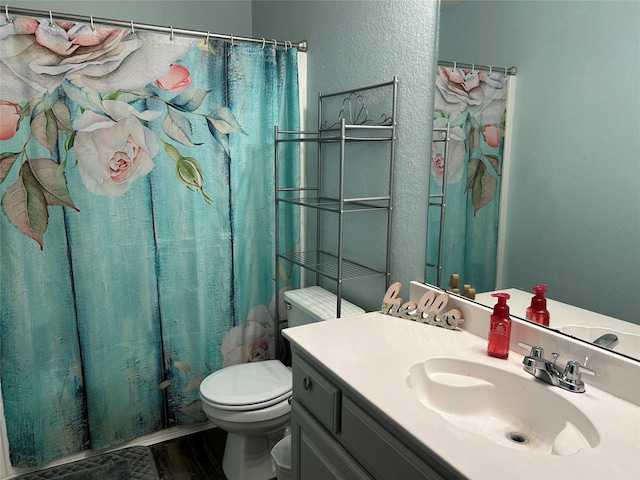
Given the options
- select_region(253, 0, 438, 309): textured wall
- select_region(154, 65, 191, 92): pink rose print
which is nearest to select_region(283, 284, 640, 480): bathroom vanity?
select_region(253, 0, 438, 309): textured wall

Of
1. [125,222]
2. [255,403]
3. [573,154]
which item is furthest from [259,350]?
[573,154]

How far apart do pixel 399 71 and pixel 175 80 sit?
37.8 inches

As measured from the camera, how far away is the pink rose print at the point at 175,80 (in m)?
2.03

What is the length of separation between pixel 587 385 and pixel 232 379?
4.46ft

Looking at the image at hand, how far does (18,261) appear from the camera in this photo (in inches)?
74.5

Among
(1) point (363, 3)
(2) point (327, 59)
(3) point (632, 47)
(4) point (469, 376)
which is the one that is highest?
(1) point (363, 3)

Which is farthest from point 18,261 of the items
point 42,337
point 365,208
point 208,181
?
point 365,208

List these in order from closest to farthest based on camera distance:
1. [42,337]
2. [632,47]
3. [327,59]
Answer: [632,47], [42,337], [327,59]

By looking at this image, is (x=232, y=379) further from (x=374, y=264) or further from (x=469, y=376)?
(x=469, y=376)

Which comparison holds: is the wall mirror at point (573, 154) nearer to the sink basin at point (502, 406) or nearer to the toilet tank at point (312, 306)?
the sink basin at point (502, 406)

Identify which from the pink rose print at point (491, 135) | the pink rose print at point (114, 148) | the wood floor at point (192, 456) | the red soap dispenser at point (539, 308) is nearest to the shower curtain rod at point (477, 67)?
the pink rose print at point (491, 135)

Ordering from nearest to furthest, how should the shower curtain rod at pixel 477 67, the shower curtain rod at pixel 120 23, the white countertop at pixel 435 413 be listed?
the white countertop at pixel 435 413, the shower curtain rod at pixel 477 67, the shower curtain rod at pixel 120 23

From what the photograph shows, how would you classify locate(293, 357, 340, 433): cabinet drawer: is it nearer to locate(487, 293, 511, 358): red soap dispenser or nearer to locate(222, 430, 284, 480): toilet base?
locate(487, 293, 511, 358): red soap dispenser

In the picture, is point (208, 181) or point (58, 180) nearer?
point (58, 180)
